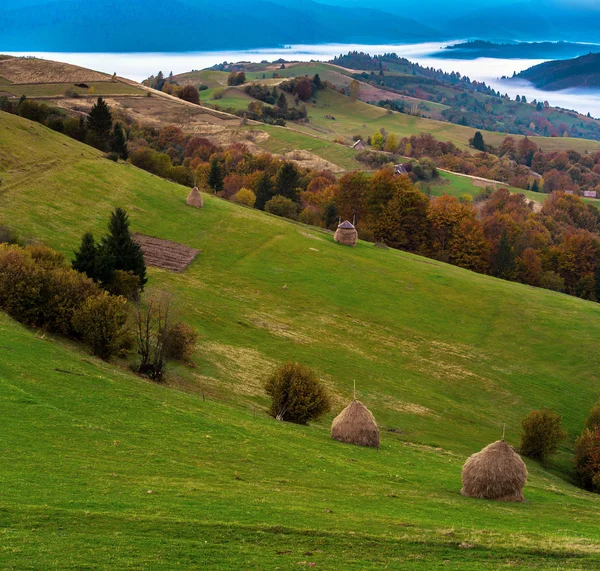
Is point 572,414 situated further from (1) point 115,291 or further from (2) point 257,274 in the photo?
(1) point 115,291

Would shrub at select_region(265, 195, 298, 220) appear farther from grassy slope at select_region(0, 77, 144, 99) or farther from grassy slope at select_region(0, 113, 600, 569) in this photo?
grassy slope at select_region(0, 77, 144, 99)

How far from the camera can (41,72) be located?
6708 inches

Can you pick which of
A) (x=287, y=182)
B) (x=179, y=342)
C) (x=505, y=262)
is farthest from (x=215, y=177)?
(x=179, y=342)

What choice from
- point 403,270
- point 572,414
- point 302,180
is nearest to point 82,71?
point 302,180

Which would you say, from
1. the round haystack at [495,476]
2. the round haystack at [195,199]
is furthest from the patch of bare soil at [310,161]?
the round haystack at [495,476]

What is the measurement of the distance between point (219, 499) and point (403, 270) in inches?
2374

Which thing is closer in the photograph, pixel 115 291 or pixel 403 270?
pixel 115 291

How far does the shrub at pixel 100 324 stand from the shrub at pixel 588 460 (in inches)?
1212

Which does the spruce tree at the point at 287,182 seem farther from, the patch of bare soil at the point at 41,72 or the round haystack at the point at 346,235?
the patch of bare soil at the point at 41,72

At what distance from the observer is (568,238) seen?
12044cm

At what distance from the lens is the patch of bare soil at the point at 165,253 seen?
66.4 metres

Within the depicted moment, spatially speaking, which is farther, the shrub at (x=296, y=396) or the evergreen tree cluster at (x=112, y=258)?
the evergreen tree cluster at (x=112, y=258)

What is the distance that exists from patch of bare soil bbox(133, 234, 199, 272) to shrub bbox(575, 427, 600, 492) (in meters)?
36.7

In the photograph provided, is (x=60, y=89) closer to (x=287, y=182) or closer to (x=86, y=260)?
(x=287, y=182)
